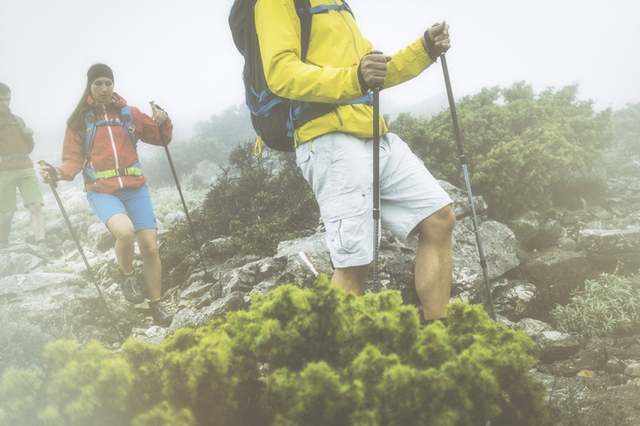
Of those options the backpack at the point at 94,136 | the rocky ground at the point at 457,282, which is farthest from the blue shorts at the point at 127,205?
the rocky ground at the point at 457,282

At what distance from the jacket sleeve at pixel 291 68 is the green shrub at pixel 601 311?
11.4 feet

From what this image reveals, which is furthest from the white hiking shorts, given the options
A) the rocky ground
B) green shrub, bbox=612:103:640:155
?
green shrub, bbox=612:103:640:155

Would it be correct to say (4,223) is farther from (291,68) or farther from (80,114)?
(291,68)

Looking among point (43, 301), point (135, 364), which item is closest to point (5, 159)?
point (43, 301)

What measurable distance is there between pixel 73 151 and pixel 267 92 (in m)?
2.67

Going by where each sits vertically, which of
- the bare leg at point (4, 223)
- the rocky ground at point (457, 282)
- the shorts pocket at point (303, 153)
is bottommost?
the rocky ground at point (457, 282)

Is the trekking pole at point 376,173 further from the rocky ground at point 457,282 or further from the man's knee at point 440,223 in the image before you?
the rocky ground at point 457,282

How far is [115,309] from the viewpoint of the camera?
4520mm

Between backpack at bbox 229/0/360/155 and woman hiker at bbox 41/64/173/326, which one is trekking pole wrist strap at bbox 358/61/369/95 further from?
woman hiker at bbox 41/64/173/326

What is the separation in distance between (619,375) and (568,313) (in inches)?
45.1

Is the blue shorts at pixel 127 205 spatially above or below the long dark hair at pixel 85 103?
below

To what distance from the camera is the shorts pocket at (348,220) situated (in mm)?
2141

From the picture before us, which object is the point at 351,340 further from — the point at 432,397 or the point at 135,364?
the point at 135,364

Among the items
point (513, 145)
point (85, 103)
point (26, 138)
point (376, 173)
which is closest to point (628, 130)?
point (513, 145)
